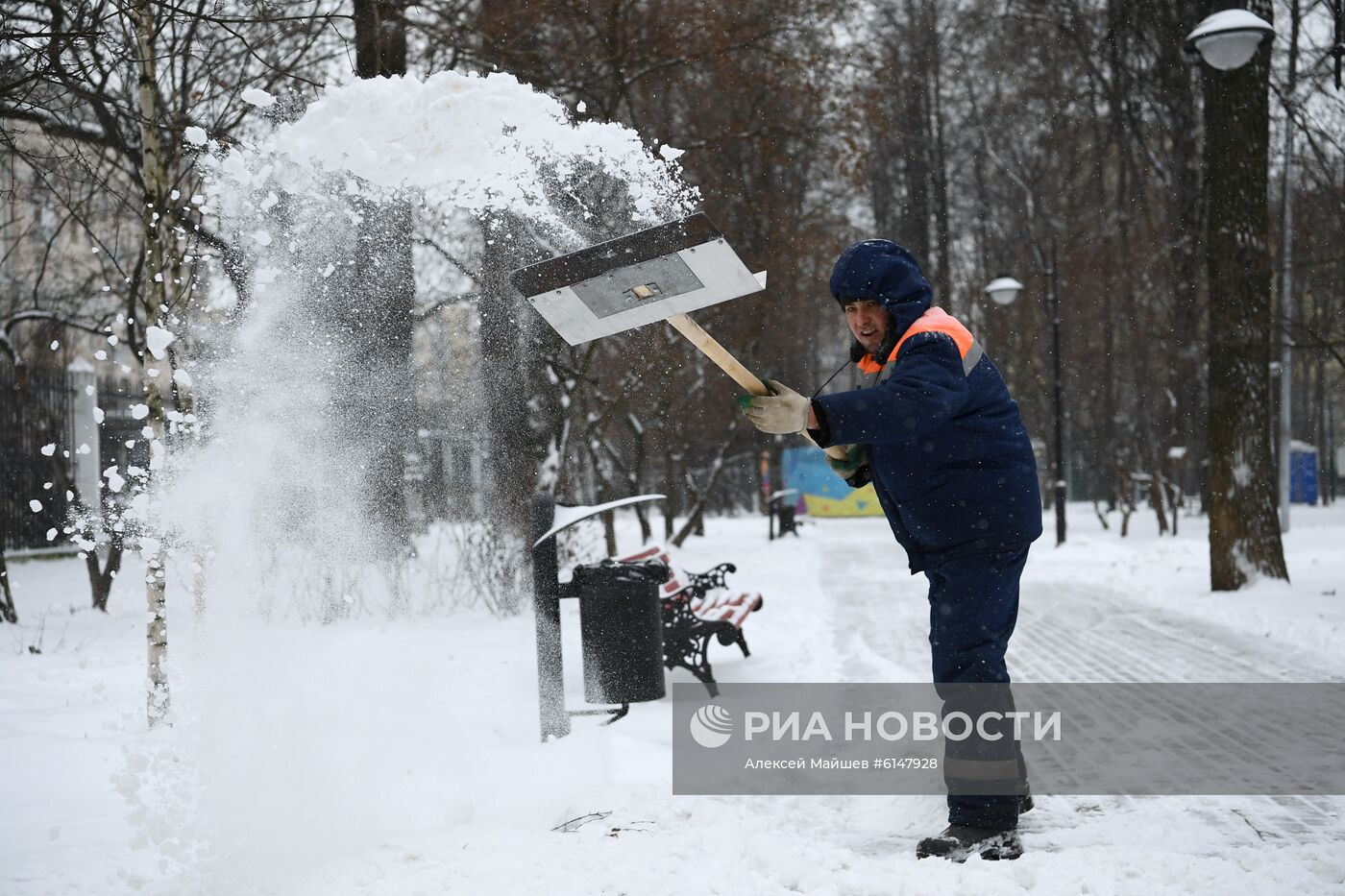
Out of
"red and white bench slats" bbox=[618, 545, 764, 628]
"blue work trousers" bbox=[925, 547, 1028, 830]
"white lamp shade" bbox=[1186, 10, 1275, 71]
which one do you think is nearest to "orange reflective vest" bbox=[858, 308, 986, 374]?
"blue work trousers" bbox=[925, 547, 1028, 830]

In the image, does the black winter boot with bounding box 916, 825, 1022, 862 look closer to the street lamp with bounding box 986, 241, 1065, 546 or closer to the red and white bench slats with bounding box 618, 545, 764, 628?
the red and white bench slats with bounding box 618, 545, 764, 628

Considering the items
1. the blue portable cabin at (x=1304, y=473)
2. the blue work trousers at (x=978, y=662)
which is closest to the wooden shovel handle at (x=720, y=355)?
the blue work trousers at (x=978, y=662)

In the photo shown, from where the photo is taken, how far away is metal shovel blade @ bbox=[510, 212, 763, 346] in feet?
9.67

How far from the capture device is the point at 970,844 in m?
3.26

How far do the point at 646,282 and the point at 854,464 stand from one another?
0.97 m

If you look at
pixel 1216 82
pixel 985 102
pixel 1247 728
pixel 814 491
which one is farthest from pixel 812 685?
pixel 814 491

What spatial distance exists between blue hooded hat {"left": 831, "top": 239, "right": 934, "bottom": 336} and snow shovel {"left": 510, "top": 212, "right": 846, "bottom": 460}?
0.33m

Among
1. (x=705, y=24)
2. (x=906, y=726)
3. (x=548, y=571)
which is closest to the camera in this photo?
(x=548, y=571)

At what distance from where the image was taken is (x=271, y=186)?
527 cm

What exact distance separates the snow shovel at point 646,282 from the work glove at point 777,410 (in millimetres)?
113

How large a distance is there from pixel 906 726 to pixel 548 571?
75.0 inches

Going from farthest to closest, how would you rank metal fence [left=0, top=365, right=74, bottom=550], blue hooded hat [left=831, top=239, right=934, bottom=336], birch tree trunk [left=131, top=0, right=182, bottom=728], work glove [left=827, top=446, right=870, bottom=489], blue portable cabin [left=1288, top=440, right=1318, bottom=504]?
blue portable cabin [left=1288, top=440, right=1318, bottom=504], metal fence [left=0, top=365, right=74, bottom=550], birch tree trunk [left=131, top=0, right=182, bottom=728], work glove [left=827, top=446, right=870, bottom=489], blue hooded hat [left=831, top=239, right=934, bottom=336]

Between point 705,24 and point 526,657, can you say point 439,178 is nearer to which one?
point 526,657

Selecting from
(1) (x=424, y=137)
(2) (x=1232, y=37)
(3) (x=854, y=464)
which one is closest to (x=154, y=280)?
(1) (x=424, y=137)
